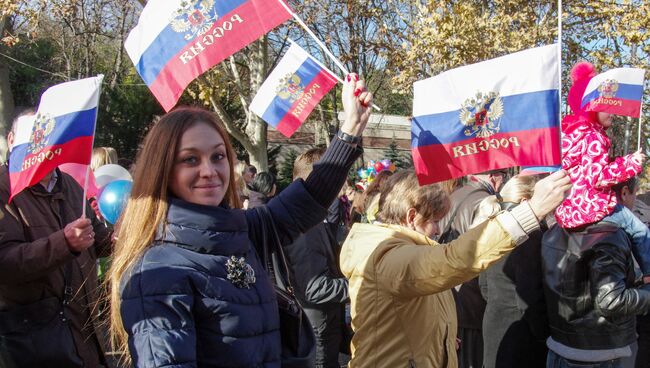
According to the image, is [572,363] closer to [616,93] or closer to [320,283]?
[320,283]

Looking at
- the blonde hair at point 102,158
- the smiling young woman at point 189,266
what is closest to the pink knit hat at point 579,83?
the smiling young woman at point 189,266

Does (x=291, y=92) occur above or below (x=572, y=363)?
above

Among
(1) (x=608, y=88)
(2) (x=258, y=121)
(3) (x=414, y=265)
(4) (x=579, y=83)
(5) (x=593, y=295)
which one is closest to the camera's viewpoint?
(3) (x=414, y=265)

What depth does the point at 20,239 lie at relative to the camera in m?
2.91

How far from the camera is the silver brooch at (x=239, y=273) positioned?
1865mm

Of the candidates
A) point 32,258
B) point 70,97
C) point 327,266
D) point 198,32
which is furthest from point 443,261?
point 327,266

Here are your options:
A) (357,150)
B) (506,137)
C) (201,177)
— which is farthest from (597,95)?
(201,177)

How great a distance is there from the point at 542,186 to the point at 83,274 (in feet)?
Result: 7.41

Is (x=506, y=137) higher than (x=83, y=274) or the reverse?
higher

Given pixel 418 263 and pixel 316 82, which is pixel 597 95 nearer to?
pixel 316 82

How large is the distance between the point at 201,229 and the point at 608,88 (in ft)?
11.1

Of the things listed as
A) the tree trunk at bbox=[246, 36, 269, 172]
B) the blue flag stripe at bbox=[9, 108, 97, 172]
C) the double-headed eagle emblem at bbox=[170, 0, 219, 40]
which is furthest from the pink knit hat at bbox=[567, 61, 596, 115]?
the tree trunk at bbox=[246, 36, 269, 172]

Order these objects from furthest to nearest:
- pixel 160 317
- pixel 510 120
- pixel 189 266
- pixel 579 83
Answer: pixel 579 83 < pixel 510 120 < pixel 189 266 < pixel 160 317

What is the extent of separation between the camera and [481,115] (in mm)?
2711
